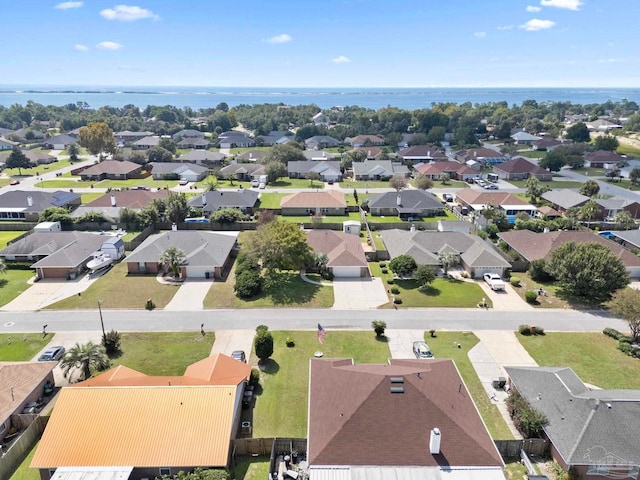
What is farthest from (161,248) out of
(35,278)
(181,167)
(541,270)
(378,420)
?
(181,167)

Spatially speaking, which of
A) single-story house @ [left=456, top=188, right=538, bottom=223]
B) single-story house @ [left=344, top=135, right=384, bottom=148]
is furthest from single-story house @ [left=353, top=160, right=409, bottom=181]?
single-story house @ [left=344, top=135, right=384, bottom=148]

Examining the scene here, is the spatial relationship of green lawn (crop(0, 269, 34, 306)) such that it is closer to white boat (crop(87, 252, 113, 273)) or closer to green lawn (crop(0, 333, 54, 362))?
white boat (crop(87, 252, 113, 273))

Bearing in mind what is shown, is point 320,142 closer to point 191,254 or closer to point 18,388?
point 191,254

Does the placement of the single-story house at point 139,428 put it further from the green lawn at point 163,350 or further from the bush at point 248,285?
the bush at point 248,285

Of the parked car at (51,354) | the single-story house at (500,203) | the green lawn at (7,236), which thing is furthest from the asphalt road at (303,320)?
the single-story house at (500,203)

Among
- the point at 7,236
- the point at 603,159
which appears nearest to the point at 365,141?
the point at 603,159
